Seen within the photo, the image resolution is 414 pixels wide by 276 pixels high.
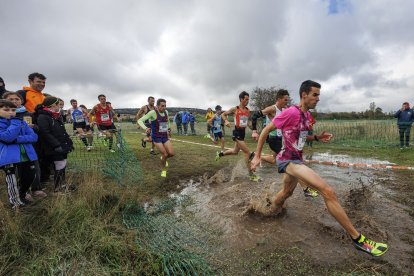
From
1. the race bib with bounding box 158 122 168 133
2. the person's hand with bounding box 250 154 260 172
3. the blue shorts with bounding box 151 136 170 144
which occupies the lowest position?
the person's hand with bounding box 250 154 260 172

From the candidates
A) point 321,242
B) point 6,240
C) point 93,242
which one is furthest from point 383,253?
point 6,240

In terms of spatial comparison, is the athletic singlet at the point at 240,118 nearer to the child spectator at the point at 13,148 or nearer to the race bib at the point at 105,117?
the child spectator at the point at 13,148

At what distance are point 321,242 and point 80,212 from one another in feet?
11.3

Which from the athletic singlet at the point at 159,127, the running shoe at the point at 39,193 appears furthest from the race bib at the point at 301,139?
the running shoe at the point at 39,193

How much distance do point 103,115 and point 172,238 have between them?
8126mm

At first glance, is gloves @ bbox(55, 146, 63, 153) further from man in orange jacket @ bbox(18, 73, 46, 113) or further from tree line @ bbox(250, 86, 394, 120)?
tree line @ bbox(250, 86, 394, 120)

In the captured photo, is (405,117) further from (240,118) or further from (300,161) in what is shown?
(300,161)

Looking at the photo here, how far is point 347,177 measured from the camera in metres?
6.91

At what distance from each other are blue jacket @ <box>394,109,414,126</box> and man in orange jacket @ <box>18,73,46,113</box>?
47.4ft

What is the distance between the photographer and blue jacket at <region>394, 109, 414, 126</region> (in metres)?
12.0

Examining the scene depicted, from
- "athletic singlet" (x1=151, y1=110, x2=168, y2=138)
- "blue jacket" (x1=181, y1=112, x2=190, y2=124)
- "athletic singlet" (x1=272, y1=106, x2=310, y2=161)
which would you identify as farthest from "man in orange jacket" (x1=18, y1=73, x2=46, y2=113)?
"blue jacket" (x1=181, y1=112, x2=190, y2=124)

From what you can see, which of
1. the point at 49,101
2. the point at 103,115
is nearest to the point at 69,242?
the point at 49,101

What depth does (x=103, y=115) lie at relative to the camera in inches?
412

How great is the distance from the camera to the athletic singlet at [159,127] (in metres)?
7.22
